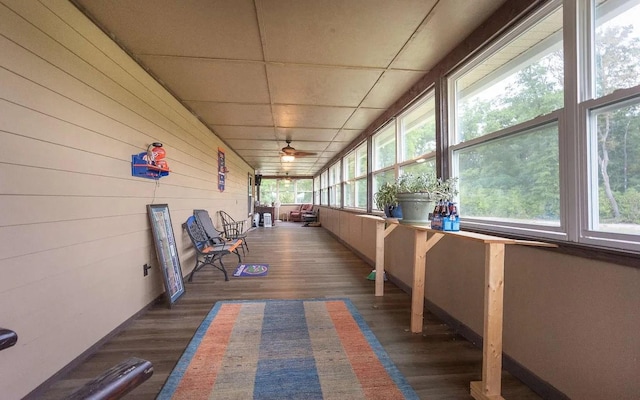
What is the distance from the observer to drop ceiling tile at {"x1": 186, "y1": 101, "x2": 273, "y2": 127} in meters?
3.78

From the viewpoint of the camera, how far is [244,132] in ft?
17.1

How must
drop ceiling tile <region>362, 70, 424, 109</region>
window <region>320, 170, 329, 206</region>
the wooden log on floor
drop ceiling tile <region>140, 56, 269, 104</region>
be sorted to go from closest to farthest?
the wooden log on floor, drop ceiling tile <region>140, 56, 269, 104</region>, drop ceiling tile <region>362, 70, 424, 109</region>, window <region>320, 170, 329, 206</region>

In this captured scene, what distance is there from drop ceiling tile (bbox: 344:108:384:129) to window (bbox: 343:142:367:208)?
1.90 feet

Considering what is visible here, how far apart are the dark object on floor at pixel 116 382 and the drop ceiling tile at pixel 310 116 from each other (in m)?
3.49

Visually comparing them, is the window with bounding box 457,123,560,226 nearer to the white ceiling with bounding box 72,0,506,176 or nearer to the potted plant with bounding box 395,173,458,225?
the potted plant with bounding box 395,173,458,225

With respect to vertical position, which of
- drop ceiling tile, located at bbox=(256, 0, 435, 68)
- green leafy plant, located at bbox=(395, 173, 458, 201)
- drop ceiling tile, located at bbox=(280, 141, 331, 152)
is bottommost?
green leafy plant, located at bbox=(395, 173, 458, 201)

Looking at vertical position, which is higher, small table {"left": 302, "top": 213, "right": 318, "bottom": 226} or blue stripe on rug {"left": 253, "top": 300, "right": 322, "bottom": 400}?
small table {"left": 302, "top": 213, "right": 318, "bottom": 226}

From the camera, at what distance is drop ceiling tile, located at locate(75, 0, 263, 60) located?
6.14 ft

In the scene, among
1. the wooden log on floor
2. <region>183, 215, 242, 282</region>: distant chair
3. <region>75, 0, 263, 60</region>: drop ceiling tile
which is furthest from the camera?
<region>183, 215, 242, 282</region>: distant chair

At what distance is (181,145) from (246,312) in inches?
92.4

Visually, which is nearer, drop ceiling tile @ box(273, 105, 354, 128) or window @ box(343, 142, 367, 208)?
drop ceiling tile @ box(273, 105, 354, 128)

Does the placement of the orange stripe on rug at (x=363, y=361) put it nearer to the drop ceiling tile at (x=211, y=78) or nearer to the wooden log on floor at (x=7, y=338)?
the wooden log on floor at (x=7, y=338)

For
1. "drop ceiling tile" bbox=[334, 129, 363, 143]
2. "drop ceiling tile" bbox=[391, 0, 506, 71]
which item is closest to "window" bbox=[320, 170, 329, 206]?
"drop ceiling tile" bbox=[334, 129, 363, 143]

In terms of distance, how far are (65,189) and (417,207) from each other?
2.55 metres
